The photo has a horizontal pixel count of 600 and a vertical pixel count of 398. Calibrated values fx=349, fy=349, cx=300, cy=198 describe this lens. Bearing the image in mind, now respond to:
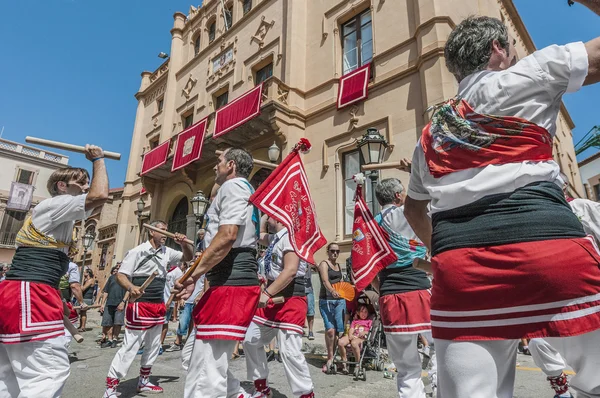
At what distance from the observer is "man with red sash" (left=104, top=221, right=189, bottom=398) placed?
3985mm

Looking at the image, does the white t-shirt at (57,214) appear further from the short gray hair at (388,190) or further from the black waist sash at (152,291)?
the short gray hair at (388,190)

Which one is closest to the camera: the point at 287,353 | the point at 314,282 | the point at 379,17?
the point at 287,353

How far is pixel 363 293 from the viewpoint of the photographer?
19.6 feet

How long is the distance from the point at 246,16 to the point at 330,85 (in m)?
7.30

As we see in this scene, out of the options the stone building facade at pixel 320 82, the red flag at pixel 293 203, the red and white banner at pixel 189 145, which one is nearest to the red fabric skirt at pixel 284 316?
the red flag at pixel 293 203

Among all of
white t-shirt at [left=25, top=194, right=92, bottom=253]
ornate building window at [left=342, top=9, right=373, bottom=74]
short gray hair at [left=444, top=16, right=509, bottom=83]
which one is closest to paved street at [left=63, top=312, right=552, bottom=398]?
white t-shirt at [left=25, top=194, right=92, bottom=253]

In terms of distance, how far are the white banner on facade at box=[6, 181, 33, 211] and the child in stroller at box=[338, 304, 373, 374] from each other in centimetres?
4210

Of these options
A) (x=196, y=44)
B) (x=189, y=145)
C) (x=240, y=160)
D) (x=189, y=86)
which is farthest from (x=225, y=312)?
(x=196, y=44)

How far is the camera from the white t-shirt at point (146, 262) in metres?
4.79

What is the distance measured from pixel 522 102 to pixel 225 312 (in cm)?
206

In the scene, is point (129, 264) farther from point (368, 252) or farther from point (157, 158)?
point (157, 158)

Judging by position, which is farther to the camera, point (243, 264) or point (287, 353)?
point (287, 353)

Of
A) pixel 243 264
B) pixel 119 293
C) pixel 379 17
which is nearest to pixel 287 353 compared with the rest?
pixel 243 264

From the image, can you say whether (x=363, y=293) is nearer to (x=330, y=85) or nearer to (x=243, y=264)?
(x=243, y=264)
